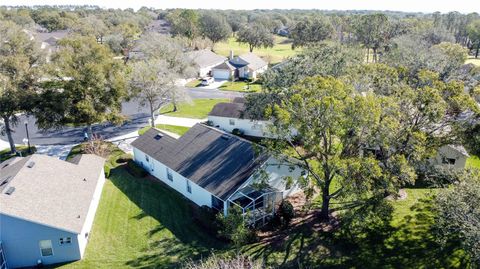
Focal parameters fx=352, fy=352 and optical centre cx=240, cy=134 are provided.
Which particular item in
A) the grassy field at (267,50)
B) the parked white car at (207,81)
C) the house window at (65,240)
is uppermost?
the grassy field at (267,50)

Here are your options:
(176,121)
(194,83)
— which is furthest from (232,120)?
(194,83)

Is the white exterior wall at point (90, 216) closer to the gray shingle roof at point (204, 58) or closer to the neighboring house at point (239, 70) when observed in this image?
the neighboring house at point (239, 70)

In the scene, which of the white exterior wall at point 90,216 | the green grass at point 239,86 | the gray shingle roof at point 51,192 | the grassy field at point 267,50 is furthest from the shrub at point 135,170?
the grassy field at point 267,50

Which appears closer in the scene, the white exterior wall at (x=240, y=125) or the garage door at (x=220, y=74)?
the white exterior wall at (x=240, y=125)

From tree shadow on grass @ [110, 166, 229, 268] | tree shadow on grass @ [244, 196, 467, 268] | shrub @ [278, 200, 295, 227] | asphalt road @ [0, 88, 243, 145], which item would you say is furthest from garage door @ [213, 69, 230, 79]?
tree shadow on grass @ [244, 196, 467, 268]

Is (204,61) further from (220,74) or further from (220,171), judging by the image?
(220,171)

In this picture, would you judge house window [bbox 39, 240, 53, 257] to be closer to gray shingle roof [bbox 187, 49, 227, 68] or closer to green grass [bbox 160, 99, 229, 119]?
green grass [bbox 160, 99, 229, 119]
